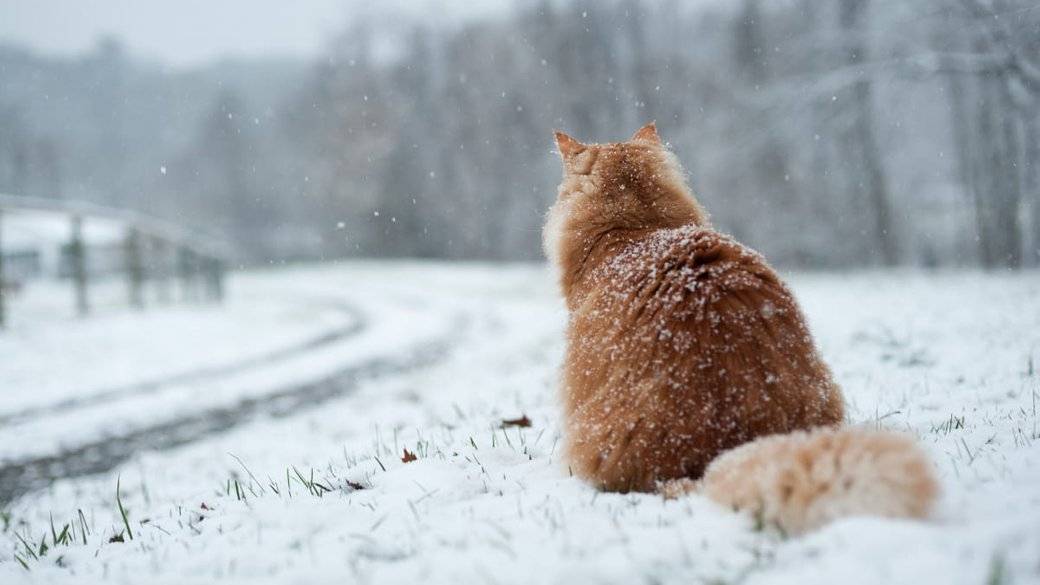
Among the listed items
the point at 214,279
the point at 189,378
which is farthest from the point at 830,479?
the point at 214,279

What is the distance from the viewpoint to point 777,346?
8.51 ft

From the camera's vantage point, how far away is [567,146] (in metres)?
4.24

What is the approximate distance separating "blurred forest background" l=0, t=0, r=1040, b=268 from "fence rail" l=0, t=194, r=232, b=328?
14.0 meters

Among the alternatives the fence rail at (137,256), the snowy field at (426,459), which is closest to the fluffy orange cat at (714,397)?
the snowy field at (426,459)

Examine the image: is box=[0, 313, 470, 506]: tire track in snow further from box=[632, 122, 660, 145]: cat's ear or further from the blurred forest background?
the blurred forest background

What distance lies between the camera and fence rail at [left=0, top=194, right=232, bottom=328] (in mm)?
13789

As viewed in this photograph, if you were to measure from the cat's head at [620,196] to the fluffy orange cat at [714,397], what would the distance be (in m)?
0.40

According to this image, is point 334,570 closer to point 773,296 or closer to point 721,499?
point 721,499

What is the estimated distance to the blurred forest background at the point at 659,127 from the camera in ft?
40.5

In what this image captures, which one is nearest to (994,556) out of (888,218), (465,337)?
(465,337)

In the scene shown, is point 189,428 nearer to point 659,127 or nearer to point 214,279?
point 214,279

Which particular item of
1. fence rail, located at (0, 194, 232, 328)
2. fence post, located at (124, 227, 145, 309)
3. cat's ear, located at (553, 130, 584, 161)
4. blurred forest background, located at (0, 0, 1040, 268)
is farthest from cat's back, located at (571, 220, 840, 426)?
fence post, located at (124, 227, 145, 309)

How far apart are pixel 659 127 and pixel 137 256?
16.0 metres

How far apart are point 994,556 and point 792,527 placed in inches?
20.6
